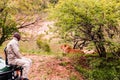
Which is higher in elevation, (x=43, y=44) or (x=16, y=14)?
(x=16, y=14)

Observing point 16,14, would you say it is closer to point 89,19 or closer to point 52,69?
point 52,69

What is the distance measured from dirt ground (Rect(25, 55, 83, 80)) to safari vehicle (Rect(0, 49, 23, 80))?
208 centimetres

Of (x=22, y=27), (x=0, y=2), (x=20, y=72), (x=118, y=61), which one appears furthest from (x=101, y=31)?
(x=22, y=27)

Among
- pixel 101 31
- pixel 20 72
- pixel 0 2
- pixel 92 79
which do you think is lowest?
pixel 92 79

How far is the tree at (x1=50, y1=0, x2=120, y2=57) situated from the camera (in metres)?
12.0

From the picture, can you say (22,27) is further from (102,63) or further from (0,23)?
(102,63)

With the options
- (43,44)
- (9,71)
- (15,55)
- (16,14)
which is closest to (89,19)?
(15,55)

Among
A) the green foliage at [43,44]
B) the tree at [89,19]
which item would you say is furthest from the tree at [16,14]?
the tree at [89,19]

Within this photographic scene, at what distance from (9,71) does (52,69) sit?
12.8 feet

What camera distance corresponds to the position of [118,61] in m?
13.3

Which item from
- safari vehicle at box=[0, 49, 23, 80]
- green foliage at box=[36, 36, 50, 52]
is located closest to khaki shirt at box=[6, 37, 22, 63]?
safari vehicle at box=[0, 49, 23, 80]

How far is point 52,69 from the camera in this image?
12.4m

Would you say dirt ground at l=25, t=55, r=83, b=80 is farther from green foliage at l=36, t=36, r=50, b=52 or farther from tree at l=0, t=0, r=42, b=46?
green foliage at l=36, t=36, r=50, b=52

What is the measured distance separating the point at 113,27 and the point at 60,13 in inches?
81.5
